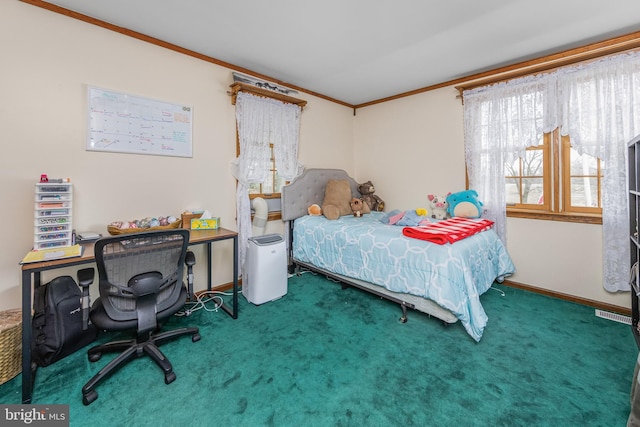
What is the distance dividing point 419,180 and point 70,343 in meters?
3.87

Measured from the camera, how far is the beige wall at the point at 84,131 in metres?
1.94

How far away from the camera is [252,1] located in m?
1.98

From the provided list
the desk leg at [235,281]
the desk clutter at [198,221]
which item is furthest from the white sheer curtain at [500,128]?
→ the desk clutter at [198,221]

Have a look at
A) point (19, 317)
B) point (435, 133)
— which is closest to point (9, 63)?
point (19, 317)

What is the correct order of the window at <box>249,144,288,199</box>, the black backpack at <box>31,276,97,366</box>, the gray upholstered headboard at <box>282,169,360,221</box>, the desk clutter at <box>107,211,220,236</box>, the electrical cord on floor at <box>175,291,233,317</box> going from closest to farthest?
the black backpack at <box>31,276,97,366</box> < the desk clutter at <box>107,211,220,236</box> < the electrical cord on floor at <box>175,291,233,317</box> < the window at <box>249,144,288,199</box> < the gray upholstered headboard at <box>282,169,360,221</box>

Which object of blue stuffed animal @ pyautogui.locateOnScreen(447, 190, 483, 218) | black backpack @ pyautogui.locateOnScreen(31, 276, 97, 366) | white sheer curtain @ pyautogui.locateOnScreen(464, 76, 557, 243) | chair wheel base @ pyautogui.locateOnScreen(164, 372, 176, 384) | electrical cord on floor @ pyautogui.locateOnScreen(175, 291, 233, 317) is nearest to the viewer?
chair wheel base @ pyautogui.locateOnScreen(164, 372, 176, 384)

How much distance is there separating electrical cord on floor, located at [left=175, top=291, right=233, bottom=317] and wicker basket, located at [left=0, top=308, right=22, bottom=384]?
3.27ft

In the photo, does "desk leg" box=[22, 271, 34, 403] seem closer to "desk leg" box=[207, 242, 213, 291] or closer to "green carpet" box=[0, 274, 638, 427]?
"green carpet" box=[0, 274, 638, 427]

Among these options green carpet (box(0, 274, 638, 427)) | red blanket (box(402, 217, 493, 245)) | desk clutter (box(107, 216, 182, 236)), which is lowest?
green carpet (box(0, 274, 638, 427))

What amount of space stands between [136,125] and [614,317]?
14.8 feet

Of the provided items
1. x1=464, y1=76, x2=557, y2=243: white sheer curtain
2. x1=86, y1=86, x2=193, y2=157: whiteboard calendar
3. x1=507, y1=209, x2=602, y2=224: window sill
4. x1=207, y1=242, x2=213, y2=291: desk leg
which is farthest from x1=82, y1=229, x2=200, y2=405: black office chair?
x1=507, y1=209, x2=602, y2=224: window sill

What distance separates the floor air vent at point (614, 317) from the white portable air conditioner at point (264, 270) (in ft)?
9.58

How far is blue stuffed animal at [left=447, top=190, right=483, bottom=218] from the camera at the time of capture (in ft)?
10.1

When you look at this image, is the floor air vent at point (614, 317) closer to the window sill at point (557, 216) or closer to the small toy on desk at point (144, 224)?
the window sill at point (557, 216)
